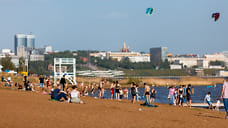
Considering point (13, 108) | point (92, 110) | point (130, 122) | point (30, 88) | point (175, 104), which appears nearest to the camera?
point (130, 122)

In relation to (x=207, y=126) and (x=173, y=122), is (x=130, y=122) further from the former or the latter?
(x=207, y=126)

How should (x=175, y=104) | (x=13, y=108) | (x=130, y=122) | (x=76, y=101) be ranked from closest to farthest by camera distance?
(x=130, y=122), (x=13, y=108), (x=76, y=101), (x=175, y=104)

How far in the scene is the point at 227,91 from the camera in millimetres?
16422

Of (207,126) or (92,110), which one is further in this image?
(92,110)

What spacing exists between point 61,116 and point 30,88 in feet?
61.4

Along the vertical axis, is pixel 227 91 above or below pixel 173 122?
above

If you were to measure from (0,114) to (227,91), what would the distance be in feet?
26.7

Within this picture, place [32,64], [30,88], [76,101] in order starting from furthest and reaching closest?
[32,64], [30,88], [76,101]

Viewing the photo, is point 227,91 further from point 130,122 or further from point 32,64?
point 32,64

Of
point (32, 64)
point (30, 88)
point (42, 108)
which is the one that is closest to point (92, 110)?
point (42, 108)

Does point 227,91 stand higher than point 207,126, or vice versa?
point 227,91

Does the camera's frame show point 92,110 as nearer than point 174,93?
Yes

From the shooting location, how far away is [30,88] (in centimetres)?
3341

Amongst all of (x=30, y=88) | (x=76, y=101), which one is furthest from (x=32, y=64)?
(x=76, y=101)
